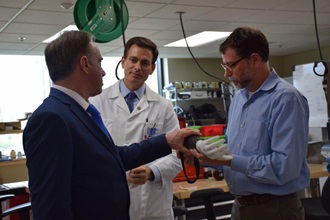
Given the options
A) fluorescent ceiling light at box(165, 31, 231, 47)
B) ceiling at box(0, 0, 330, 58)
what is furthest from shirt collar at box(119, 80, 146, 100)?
fluorescent ceiling light at box(165, 31, 231, 47)

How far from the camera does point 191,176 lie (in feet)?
9.82

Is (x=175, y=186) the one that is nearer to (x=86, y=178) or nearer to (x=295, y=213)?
(x=295, y=213)

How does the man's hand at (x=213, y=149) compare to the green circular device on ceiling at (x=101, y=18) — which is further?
the green circular device on ceiling at (x=101, y=18)

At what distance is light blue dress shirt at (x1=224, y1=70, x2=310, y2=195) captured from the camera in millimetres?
1634

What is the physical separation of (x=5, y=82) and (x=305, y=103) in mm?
7382

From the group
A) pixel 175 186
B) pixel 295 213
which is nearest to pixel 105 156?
pixel 295 213

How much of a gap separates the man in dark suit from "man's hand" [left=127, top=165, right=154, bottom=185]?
43cm

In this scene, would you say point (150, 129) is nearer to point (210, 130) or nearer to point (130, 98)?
point (130, 98)

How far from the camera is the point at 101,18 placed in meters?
2.30

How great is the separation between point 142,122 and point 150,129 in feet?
0.18

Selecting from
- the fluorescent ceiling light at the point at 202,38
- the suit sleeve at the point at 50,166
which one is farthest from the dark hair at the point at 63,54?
the fluorescent ceiling light at the point at 202,38

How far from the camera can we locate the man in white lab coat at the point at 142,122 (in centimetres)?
198

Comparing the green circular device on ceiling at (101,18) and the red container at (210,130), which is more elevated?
the green circular device on ceiling at (101,18)

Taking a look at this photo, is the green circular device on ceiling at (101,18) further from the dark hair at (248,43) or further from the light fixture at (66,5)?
the light fixture at (66,5)
